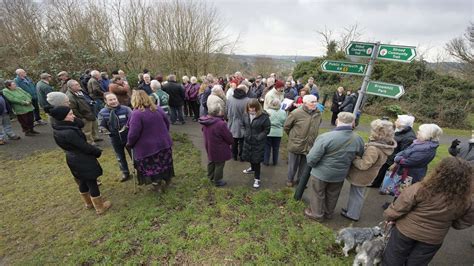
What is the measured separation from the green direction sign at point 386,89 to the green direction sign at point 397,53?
0.46 meters

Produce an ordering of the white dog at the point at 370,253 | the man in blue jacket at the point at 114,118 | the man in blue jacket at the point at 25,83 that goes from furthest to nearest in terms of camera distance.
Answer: the man in blue jacket at the point at 25,83, the man in blue jacket at the point at 114,118, the white dog at the point at 370,253

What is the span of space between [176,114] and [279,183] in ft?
17.2

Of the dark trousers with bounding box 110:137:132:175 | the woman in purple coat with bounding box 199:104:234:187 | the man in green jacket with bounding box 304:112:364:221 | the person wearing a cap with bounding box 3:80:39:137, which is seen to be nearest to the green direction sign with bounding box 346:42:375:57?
the man in green jacket with bounding box 304:112:364:221

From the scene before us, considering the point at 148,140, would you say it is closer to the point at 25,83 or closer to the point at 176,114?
the point at 176,114

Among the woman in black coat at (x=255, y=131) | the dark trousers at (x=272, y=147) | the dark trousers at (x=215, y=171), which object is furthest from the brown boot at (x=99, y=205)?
the dark trousers at (x=272, y=147)

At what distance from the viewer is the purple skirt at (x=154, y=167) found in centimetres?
398

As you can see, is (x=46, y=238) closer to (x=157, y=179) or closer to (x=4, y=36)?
(x=157, y=179)

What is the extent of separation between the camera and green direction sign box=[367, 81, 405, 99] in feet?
12.2

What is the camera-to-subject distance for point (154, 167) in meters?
4.05

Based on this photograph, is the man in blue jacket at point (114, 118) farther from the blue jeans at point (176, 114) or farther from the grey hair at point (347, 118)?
the blue jeans at point (176, 114)

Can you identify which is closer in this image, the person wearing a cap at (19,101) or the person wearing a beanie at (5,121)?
the person wearing a beanie at (5,121)

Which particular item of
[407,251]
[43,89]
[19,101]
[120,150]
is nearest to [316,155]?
[407,251]

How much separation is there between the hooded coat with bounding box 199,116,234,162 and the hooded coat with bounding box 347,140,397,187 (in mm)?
2154

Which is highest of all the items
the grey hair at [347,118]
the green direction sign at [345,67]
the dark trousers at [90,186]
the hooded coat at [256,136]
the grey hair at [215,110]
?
the green direction sign at [345,67]
